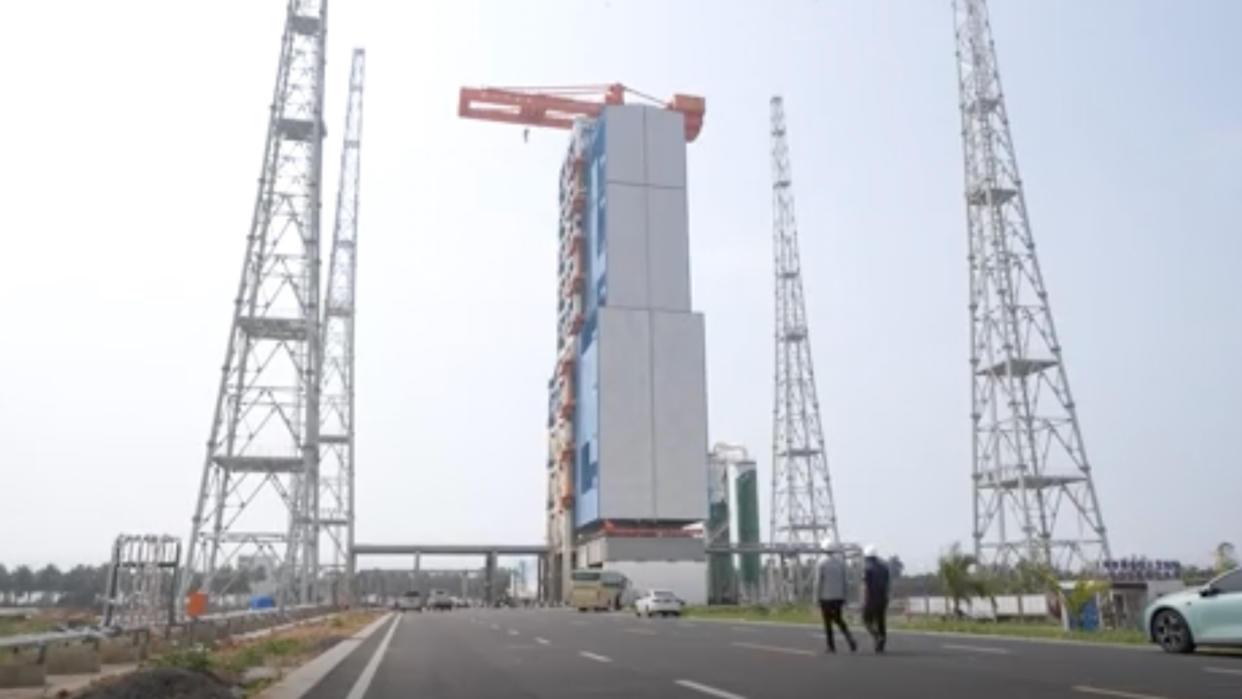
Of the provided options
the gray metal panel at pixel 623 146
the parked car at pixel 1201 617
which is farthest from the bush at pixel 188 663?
the gray metal panel at pixel 623 146

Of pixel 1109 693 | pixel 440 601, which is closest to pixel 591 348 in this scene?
pixel 440 601

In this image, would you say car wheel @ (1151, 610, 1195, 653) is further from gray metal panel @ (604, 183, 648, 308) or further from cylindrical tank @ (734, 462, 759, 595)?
cylindrical tank @ (734, 462, 759, 595)

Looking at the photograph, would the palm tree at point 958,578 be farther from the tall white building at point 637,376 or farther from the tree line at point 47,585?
the tall white building at point 637,376

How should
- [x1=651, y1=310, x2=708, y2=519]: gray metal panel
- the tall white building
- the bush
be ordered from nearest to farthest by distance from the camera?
the bush, the tall white building, [x1=651, y1=310, x2=708, y2=519]: gray metal panel

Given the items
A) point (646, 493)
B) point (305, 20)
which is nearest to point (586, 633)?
point (305, 20)

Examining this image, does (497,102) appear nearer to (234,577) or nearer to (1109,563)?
(234,577)

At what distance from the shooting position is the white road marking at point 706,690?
10.8 m

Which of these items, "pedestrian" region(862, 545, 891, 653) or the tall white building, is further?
the tall white building

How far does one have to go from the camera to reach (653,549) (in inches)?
3460

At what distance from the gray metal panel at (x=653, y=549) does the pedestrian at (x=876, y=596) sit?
69.6 m

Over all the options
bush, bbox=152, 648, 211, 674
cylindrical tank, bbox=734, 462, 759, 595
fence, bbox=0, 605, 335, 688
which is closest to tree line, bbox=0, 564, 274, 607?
fence, bbox=0, 605, 335, 688

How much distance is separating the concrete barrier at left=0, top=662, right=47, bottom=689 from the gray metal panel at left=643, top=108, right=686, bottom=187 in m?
85.4

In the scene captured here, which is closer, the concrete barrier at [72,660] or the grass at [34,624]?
the concrete barrier at [72,660]

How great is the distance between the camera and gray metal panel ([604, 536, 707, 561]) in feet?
284
